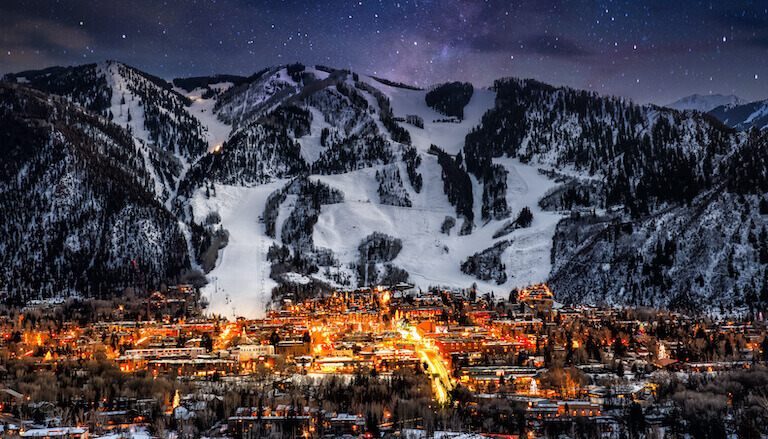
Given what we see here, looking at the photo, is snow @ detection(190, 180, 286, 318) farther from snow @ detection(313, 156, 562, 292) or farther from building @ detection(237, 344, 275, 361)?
building @ detection(237, 344, 275, 361)

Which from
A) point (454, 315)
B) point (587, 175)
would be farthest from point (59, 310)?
point (587, 175)

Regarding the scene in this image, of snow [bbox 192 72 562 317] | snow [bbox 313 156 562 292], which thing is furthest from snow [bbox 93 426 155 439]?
snow [bbox 313 156 562 292]

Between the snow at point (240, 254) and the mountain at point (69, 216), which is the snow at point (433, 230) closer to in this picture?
the snow at point (240, 254)

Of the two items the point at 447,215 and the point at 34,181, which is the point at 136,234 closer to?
the point at 34,181

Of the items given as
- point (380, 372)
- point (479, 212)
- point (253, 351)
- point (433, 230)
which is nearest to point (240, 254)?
point (433, 230)

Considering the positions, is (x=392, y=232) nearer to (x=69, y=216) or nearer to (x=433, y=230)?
(x=433, y=230)

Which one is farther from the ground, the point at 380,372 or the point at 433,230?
the point at 433,230
